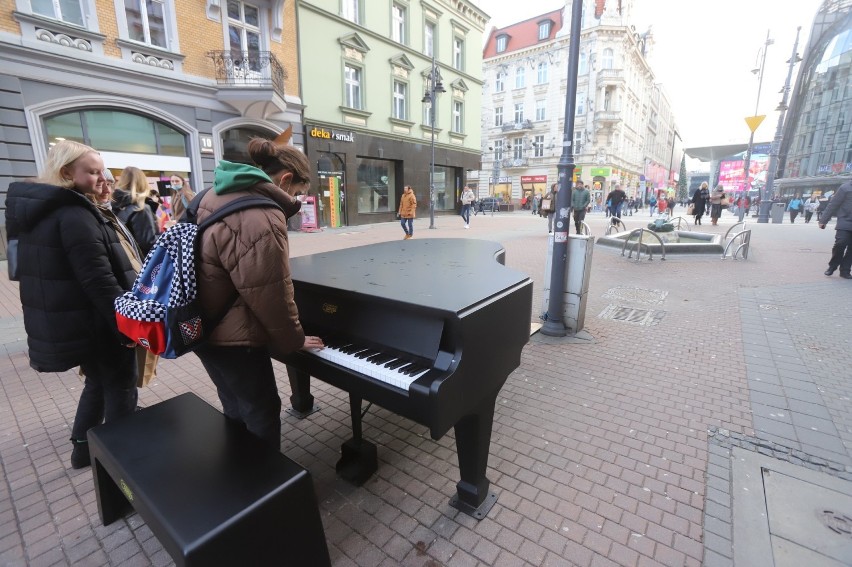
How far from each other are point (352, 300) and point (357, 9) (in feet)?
64.4

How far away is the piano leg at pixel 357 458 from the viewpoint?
8.36 ft

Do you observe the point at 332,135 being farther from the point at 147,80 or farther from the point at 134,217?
the point at 134,217

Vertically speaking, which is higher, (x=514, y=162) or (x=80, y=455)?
(x=514, y=162)

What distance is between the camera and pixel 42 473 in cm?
260

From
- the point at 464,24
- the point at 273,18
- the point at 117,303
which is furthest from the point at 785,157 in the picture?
the point at 117,303

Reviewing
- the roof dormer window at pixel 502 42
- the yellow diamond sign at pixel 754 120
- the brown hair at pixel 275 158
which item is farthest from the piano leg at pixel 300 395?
the roof dormer window at pixel 502 42

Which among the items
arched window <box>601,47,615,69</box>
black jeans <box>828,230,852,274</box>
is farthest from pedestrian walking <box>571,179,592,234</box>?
arched window <box>601,47,615,69</box>

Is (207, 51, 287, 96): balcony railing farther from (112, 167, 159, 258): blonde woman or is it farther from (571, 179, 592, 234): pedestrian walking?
(112, 167, 159, 258): blonde woman

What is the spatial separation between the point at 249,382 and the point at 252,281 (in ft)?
1.98

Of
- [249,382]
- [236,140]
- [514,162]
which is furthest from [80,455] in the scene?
[514,162]

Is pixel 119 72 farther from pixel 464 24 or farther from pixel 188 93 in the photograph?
pixel 464 24

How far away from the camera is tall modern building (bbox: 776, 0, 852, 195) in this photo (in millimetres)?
38250

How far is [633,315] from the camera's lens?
5824 mm

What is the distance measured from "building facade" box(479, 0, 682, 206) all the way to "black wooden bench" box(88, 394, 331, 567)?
127ft
